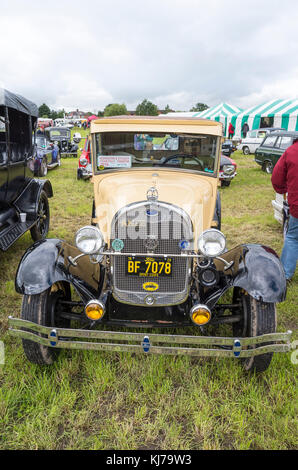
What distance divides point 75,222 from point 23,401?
4.45 meters

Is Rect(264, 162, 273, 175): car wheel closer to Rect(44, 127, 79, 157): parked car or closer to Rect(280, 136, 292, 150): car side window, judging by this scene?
→ Rect(280, 136, 292, 150): car side window

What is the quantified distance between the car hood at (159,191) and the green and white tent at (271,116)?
1748cm

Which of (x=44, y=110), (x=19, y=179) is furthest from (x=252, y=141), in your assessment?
(x=44, y=110)

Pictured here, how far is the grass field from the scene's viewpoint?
6.37ft

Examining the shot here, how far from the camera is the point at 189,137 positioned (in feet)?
10.4

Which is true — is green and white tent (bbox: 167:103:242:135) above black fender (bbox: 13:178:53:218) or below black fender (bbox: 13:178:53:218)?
above

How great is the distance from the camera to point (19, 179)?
180 inches

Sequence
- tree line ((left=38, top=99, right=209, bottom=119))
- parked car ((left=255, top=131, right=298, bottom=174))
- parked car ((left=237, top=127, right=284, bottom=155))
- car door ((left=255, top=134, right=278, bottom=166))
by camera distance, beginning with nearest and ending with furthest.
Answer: parked car ((left=255, top=131, right=298, bottom=174)) < car door ((left=255, top=134, right=278, bottom=166)) < parked car ((left=237, top=127, right=284, bottom=155)) < tree line ((left=38, top=99, right=209, bottom=119))

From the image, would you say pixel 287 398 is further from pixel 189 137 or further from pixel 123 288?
pixel 189 137

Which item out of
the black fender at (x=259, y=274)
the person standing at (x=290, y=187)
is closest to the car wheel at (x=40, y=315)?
the black fender at (x=259, y=274)

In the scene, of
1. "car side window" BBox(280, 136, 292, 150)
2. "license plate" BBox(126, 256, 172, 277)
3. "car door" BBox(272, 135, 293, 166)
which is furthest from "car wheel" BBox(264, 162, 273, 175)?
"license plate" BBox(126, 256, 172, 277)

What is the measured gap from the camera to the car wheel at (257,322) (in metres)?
2.24

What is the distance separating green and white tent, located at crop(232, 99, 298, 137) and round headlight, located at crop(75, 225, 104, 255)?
61.2ft
